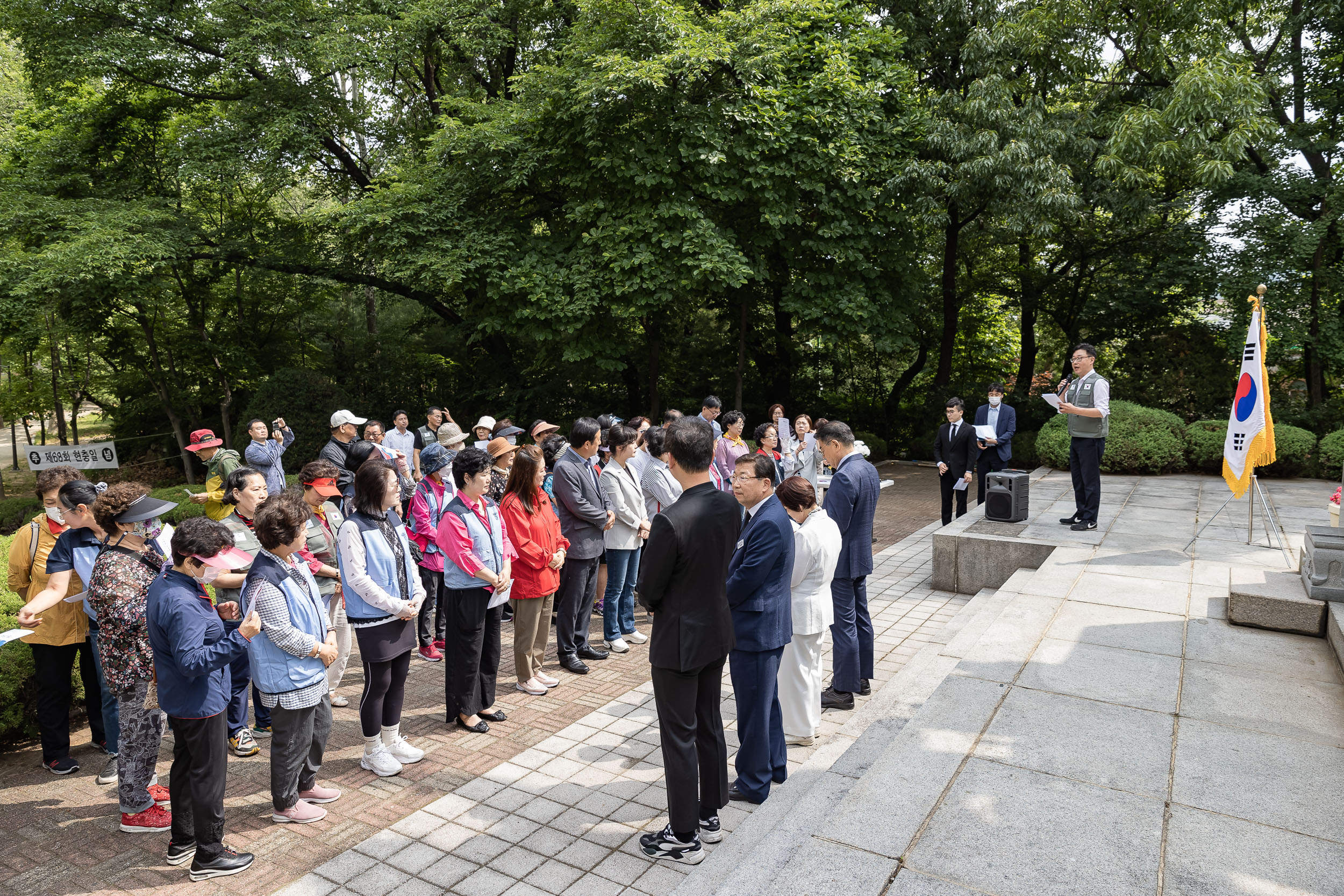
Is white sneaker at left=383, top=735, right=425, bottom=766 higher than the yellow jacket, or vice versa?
the yellow jacket

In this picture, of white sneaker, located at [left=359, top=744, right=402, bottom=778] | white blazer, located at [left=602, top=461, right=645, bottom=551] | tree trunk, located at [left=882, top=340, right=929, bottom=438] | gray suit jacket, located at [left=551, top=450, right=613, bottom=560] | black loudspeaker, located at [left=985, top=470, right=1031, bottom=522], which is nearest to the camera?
white sneaker, located at [left=359, top=744, right=402, bottom=778]

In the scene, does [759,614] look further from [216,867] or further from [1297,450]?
[1297,450]

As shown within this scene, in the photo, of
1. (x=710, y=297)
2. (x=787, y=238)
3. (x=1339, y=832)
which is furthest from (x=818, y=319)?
(x=1339, y=832)

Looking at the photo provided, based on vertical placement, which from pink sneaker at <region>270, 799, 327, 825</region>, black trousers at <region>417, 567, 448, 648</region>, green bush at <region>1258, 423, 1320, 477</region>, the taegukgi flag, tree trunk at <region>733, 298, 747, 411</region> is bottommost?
pink sneaker at <region>270, 799, 327, 825</region>

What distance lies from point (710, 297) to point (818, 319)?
174 inches

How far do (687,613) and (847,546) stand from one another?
209cm

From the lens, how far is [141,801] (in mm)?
4375

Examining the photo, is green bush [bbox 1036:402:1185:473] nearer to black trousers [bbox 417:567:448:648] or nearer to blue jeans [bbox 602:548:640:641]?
blue jeans [bbox 602:548:640:641]

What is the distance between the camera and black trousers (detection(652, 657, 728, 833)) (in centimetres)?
396

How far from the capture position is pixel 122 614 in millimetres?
4164

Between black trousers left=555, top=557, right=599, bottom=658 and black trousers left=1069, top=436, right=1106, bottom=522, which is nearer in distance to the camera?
black trousers left=555, top=557, right=599, bottom=658

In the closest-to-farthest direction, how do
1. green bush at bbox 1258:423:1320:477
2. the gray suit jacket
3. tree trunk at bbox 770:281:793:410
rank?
1. the gray suit jacket
2. green bush at bbox 1258:423:1320:477
3. tree trunk at bbox 770:281:793:410

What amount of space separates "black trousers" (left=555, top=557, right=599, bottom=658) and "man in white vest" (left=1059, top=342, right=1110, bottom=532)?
5358 millimetres

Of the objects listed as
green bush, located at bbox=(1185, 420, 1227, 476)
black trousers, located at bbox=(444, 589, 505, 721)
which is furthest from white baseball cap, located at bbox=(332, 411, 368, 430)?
green bush, located at bbox=(1185, 420, 1227, 476)
